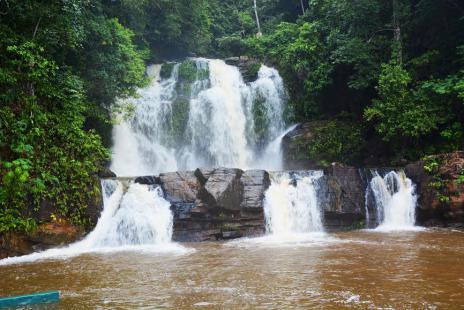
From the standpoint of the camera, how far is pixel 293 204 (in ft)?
43.3

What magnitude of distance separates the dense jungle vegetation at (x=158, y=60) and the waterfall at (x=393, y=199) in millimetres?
1968

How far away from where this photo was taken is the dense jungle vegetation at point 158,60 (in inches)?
419

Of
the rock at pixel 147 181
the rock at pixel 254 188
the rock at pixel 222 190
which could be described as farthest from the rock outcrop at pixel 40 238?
the rock at pixel 254 188

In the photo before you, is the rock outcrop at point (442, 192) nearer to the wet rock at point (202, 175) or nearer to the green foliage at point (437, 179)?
the green foliage at point (437, 179)

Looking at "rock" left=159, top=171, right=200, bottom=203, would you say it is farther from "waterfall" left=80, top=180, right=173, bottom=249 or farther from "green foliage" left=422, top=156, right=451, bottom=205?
"green foliage" left=422, top=156, right=451, bottom=205

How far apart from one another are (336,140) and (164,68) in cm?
1091

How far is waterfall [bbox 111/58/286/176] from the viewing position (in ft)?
62.0

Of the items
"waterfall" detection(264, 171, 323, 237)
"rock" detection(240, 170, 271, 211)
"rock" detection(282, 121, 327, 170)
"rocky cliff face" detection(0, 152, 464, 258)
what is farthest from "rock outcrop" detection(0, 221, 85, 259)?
"rock" detection(282, 121, 327, 170)

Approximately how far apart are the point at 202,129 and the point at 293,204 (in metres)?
7.77

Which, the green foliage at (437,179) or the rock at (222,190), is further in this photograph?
the green foliage at (437,179)

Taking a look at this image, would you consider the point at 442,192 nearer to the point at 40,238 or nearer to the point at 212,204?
the point at 212,204

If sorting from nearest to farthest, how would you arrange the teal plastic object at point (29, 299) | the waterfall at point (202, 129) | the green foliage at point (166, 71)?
1. the teal plastic object at point (29, 299)
2. the waterfall at point (202, 129)
3. the green foliage at point (166, 71)

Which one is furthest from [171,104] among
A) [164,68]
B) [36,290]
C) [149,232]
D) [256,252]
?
[36,290]

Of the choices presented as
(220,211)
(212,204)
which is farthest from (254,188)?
(212,204)
